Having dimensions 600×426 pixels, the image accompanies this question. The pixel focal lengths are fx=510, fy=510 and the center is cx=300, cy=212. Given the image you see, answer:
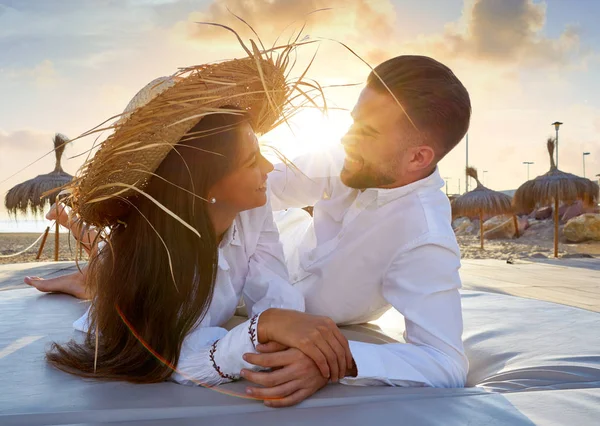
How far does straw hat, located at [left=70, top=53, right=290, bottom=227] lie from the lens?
1405 mm

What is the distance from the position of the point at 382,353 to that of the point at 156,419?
0.64 meters

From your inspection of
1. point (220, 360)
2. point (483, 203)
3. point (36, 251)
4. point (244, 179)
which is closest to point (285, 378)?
point (220, 360)

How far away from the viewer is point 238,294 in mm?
2049

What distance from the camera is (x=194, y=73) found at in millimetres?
1451

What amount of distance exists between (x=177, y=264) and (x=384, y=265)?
2.53 feet

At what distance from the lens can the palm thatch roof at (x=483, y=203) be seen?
43.0ft

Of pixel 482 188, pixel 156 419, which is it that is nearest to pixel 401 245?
pixel 156 419

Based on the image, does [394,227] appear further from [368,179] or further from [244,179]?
[244,179]

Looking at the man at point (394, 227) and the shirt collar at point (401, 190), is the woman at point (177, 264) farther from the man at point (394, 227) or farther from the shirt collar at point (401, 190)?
the shirt collar at point (401, 190)

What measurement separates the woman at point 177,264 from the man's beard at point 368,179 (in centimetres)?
47

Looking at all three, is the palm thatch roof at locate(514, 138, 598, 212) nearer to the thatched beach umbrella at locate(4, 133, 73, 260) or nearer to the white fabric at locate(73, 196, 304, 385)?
the thatched beach umbrella at locate(4, 133, 73, 260)

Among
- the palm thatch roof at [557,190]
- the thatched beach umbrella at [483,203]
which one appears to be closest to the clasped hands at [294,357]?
the palm thatch roof at [557,190]

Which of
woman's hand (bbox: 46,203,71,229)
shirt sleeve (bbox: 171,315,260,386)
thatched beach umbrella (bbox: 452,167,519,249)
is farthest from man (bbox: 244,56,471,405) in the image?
thatched beach umbrella (bbox: 452,167,519,249)

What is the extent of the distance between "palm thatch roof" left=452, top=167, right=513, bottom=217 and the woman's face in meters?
12.4
